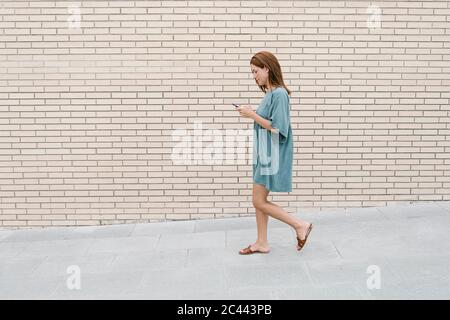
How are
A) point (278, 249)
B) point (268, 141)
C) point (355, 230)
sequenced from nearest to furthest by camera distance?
point (268, 141)
point (278, 249)
point (355, 230)

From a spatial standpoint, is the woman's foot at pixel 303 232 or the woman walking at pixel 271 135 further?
the woman's foot at pixel 303 232

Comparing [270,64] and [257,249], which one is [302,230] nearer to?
[257,249]

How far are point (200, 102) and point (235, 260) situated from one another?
2.12 meters

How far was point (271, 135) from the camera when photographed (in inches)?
180

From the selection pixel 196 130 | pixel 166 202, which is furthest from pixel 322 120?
pixel 166 202

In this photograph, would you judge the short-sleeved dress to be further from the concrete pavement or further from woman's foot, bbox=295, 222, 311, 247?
the concrete pavement

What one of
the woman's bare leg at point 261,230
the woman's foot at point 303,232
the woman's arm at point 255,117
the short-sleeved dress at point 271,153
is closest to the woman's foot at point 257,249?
the woman's bare leg at point 261,230

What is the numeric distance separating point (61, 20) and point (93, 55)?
21.5 inches

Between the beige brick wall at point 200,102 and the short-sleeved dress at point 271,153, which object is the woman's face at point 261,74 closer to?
the short-sleeved dress at point 271,153

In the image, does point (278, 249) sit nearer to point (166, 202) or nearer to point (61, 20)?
point (166, 202)

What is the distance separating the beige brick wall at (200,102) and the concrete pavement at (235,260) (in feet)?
1.10

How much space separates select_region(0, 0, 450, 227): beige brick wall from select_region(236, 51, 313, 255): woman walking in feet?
4.90

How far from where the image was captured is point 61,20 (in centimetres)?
598

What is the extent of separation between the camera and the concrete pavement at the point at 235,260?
409cm
